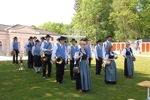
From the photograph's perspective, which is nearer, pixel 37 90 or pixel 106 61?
pixel 37 90

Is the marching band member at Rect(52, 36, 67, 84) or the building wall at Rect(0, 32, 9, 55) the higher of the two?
the building wall at Rect(0, 32, 9, 55)

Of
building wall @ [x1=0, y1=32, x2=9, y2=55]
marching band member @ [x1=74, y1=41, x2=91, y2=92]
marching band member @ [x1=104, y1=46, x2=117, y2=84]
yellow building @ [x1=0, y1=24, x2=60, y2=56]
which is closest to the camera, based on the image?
marching band member @ [x1=74, y1=41, x2=91, y2=92]

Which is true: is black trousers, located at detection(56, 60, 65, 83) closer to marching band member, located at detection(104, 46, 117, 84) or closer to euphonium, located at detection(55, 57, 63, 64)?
euphonium, located at detection(55, 57, 63, 64)

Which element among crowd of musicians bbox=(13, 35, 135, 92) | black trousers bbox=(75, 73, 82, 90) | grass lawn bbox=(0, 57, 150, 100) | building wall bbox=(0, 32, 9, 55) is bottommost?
grass lawn bbox=(0, 57, 150, 100)

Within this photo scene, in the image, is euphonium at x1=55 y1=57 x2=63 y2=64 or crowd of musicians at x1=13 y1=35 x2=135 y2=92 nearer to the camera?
crowd of musicians at x1=13 y1=35 x2=135 y2=92

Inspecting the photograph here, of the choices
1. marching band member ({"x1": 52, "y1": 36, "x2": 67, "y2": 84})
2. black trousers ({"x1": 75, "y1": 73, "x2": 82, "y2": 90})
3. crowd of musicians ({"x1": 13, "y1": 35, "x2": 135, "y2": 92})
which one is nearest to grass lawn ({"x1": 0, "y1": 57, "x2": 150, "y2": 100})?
black trousers ({"x1": 75, "y1": 73, "x2": 82, "y2": 90})

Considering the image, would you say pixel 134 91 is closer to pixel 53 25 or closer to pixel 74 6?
pixel 74 6

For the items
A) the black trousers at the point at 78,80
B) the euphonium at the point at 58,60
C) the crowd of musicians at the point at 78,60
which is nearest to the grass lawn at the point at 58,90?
the black trousers at the point at 78,80

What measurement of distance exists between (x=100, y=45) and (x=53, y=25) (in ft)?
302

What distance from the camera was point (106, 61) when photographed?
10391 mm

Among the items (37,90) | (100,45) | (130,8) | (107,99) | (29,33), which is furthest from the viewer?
(130,8)

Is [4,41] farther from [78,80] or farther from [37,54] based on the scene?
[78,80]

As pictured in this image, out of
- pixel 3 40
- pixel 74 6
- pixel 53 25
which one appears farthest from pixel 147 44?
pixel 53 25

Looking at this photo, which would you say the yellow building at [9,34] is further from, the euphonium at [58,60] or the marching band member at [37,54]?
the euphonium at [58,60]
